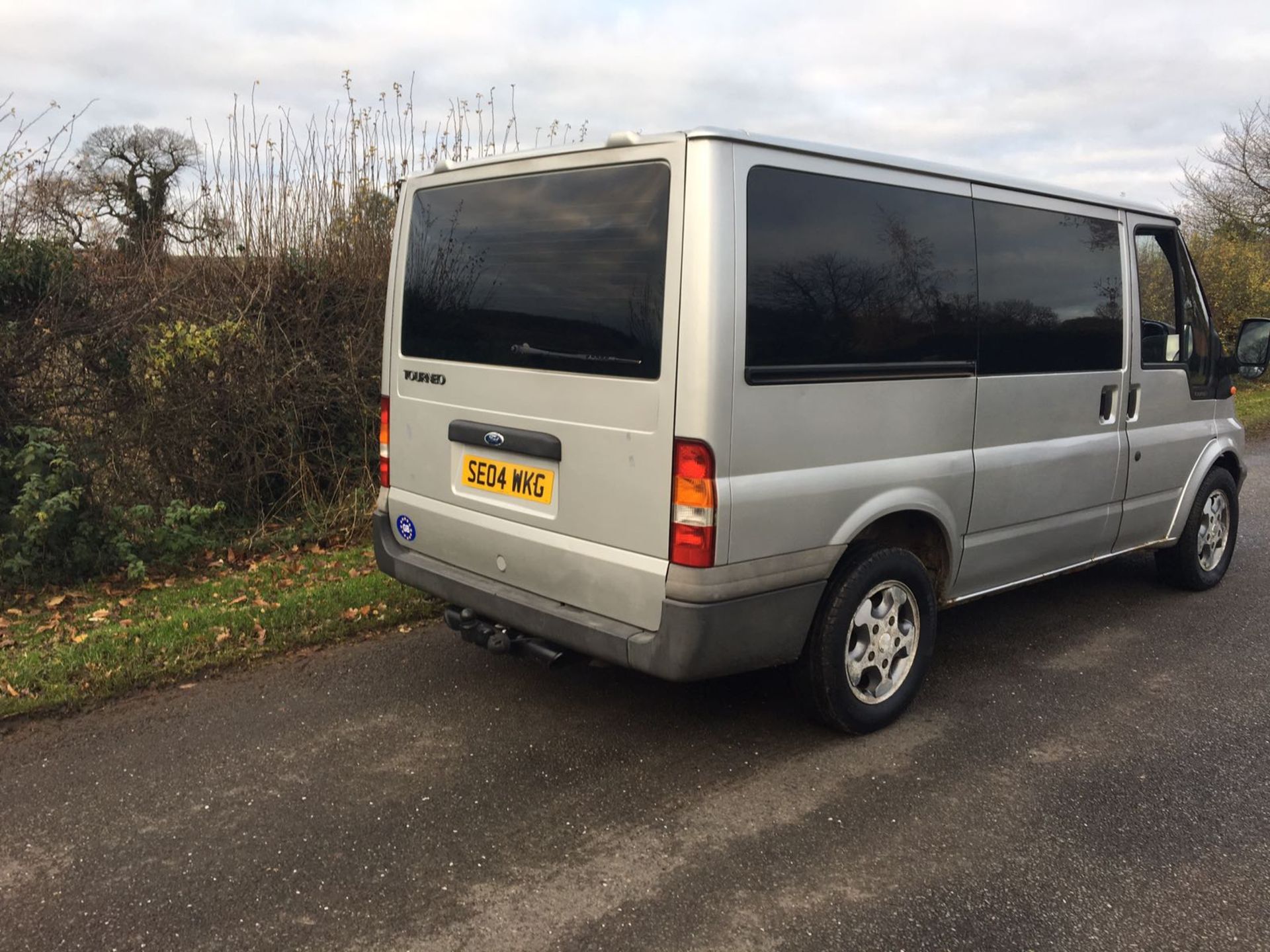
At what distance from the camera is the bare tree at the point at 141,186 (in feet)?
23.7

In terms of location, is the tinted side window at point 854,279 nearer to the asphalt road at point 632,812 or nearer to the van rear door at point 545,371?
the van rear door at point 545,371

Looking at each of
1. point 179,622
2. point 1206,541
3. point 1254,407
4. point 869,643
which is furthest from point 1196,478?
point 1254,407

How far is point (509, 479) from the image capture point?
3822 mm

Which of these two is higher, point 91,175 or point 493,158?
point 91,175

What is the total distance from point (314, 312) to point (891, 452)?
521 centimetres

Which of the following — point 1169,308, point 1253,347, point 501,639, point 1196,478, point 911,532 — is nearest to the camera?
point 501,639

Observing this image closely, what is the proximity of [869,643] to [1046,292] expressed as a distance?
6.11ft

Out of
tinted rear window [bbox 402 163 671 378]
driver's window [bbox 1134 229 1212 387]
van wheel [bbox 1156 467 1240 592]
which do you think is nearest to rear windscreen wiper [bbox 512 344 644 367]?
tinted rear window [bbox 402 163 671 378]

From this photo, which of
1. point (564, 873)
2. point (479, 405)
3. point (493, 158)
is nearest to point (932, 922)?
point (564, 873)

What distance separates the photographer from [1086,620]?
5.40 m

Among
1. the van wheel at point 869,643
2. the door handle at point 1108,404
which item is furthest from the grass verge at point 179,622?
the door handle at point 1108,404

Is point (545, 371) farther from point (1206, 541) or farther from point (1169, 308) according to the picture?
point (1206, 541)

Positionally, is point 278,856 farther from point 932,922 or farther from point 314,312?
point 314,312

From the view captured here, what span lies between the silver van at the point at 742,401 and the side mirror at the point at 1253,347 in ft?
4.80
